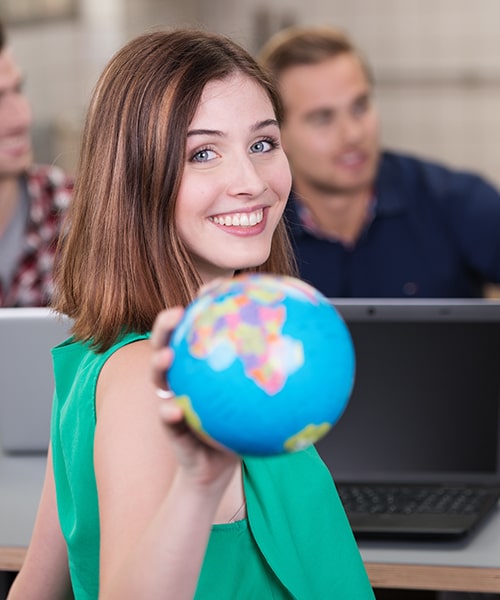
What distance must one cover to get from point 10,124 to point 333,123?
0.84 m

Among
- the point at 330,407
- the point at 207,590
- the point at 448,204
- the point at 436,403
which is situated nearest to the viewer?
the point at 330,407

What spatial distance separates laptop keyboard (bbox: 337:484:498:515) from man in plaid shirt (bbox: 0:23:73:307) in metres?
1.24

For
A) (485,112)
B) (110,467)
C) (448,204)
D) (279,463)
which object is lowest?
(485,112)

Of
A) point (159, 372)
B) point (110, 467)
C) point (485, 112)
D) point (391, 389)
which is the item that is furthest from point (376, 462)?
point (485, 112)

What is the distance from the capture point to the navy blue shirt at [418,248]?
263cm

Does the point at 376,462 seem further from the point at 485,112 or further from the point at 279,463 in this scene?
the point at 485,112

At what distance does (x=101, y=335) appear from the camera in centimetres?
105

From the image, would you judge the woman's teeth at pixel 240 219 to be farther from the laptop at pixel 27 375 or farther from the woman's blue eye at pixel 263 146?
the laptop at pixel 27 375

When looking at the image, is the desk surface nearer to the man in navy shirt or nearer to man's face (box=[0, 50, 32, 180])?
the man in navy shirt

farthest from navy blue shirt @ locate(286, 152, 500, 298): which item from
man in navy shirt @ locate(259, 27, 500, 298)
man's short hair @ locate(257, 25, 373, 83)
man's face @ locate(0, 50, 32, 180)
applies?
man's face @ locate(0, 50, 32, 180)

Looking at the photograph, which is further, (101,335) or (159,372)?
(101,335)

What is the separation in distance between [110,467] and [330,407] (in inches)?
8.9

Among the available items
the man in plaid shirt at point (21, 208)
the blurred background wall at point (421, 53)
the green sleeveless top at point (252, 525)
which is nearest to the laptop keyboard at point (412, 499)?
the green sleeveless top at point (252, 525)

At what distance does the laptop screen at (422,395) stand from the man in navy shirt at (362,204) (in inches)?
40.6
